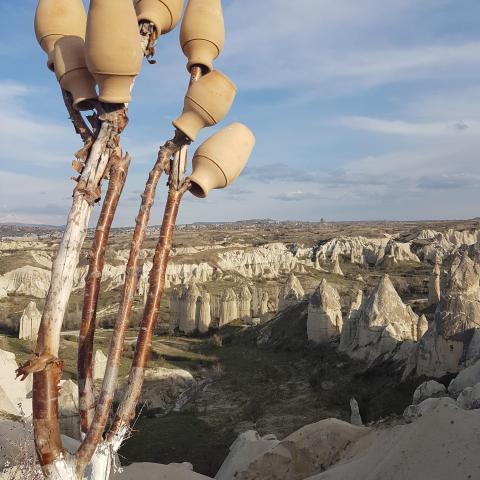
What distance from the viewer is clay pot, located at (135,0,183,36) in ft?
12.5

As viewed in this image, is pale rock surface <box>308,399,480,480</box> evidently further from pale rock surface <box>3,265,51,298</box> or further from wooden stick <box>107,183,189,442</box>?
pale rock surface <box>3,265,51,298</box>

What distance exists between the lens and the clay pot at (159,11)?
3811mm

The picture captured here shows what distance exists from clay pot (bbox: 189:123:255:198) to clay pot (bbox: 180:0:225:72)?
0.68 metres

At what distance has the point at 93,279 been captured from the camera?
3.54m

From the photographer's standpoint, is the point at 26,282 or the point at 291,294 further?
the point at 26,282

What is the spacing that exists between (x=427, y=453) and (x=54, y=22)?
22.6 ft

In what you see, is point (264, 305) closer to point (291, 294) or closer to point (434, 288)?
point (291, 294)

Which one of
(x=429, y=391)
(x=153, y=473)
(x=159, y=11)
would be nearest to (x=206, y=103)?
(x=159, y=11)

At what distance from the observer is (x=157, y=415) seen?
2175 centimetres

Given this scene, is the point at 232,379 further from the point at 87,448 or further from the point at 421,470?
the point at 87,448

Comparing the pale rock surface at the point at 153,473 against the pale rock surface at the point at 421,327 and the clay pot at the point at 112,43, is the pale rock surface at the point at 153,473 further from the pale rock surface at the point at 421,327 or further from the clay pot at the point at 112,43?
the pale rock surface at the point at 421,327

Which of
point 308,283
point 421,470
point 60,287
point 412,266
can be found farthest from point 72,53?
point 412,266

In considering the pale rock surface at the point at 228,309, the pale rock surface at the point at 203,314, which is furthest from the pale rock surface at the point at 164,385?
the pale rock surface at the point at 228,309

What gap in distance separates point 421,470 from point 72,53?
21.1 feet
